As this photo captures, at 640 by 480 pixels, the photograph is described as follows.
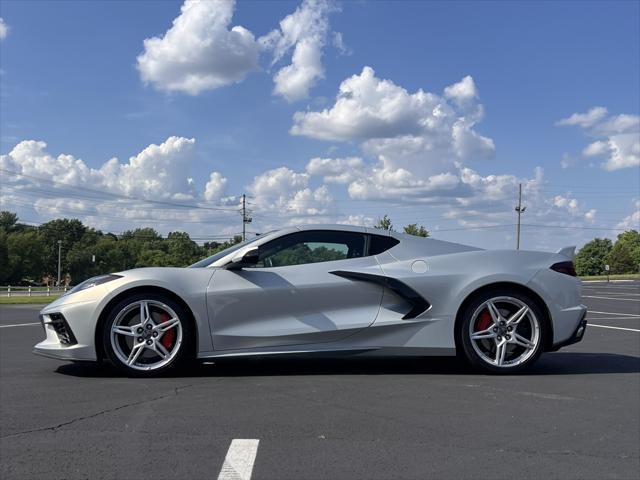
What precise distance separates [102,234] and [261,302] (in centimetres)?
12486

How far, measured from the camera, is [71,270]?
105 metres

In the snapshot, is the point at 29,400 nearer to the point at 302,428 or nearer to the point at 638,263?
the point at 302,428

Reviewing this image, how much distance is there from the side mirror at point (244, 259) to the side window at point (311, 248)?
176mm

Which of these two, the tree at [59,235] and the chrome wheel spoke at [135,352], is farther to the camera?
the tree at [59,235]

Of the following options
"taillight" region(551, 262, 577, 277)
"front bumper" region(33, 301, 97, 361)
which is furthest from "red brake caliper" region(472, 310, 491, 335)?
"front bumper" region(33, 301, 97, 361)

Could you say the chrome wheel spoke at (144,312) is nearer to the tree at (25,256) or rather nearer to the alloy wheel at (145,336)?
the alloy wheel at (145,336)

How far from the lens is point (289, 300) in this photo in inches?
193

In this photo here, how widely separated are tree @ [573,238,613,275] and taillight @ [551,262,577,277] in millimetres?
124000

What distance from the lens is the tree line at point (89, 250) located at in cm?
9156

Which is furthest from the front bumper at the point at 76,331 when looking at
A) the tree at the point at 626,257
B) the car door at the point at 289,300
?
the tree at the point at 626,257

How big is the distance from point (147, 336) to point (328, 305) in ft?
4.98

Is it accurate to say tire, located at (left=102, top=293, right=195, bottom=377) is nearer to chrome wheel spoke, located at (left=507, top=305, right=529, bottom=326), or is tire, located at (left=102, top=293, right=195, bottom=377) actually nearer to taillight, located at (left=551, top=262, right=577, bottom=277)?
chrome wheel spoke, located at (left=507, top=305, right=529, bottom=326)

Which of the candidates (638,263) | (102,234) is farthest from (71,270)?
(638,263)

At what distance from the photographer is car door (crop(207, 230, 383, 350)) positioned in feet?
15.9
